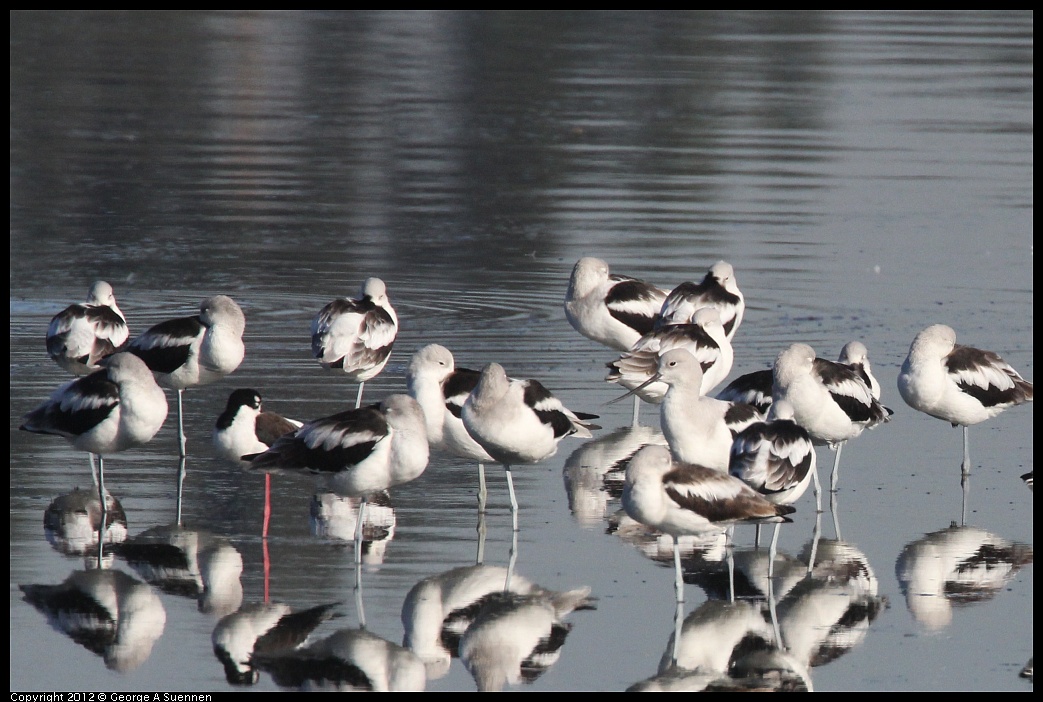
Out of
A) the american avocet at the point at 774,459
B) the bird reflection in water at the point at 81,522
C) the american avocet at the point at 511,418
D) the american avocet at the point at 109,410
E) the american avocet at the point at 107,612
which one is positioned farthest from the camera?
the american avocet at the point at 109,410

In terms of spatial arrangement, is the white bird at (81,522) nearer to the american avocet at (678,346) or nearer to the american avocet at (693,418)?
the american avocet at (693,418)

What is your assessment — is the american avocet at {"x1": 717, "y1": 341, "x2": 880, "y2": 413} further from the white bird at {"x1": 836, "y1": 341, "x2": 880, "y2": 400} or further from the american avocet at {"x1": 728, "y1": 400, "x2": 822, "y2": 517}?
the american avocet at {"x1": 728, "y1": 400, "x2": 822, "y2": 517}

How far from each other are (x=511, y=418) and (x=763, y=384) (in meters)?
2.12

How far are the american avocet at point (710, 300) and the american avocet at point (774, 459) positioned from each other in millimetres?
4157

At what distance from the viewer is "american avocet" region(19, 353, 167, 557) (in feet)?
32.6

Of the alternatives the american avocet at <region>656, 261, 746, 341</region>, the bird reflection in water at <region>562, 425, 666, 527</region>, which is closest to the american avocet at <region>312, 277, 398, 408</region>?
the bird reflection in water at <region>562, 425, 666, 527</region>

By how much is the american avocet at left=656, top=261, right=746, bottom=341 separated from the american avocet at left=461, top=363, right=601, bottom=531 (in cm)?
365

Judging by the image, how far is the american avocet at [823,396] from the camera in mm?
10367

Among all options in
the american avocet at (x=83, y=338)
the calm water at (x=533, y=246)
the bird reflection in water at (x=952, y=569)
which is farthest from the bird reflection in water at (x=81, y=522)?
the bird reflection in water at (x=952, y=569)

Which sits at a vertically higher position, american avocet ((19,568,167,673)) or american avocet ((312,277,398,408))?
american avocet ((312,277,398,408))

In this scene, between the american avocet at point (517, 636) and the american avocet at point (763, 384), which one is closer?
the american avocet at point (517, 636)

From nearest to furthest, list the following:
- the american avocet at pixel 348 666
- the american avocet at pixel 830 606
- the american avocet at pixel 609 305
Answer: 1. the american avocet at pixel 348 666
2. the american avocet at pixel 830 606
3. the american avocet at pixel 609 305

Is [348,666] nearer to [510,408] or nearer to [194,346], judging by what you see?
[510,408]

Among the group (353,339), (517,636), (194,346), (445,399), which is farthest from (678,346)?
(517,636)
